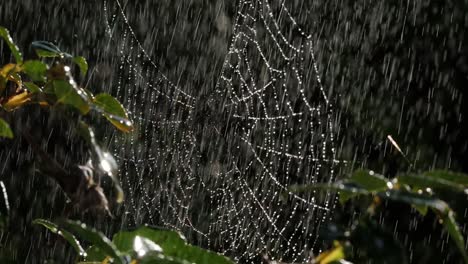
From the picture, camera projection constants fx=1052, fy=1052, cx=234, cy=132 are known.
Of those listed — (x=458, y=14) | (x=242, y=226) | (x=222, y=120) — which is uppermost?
(x=458, y=14)

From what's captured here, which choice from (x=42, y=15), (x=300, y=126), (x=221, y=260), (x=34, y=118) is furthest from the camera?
(x=42, y=15)

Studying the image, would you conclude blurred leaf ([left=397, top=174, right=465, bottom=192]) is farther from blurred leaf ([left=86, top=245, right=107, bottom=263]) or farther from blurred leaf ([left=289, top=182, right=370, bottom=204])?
blurred leaf ([left=86, top=245, right=107, bottom=263])

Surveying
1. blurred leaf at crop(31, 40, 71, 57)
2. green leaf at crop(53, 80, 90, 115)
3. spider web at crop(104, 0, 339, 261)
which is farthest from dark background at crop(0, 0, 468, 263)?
green leaf at crop(53, 80, 90, 115)

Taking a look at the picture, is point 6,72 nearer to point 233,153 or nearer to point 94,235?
point 94,235

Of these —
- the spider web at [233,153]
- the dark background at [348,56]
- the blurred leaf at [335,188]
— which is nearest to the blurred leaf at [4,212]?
the blurred leaf at [335,188]

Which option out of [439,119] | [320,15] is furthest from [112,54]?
[439,119]

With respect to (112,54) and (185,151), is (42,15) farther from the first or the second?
(185,151)

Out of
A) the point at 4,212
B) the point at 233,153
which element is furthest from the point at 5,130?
the point at 233,153
